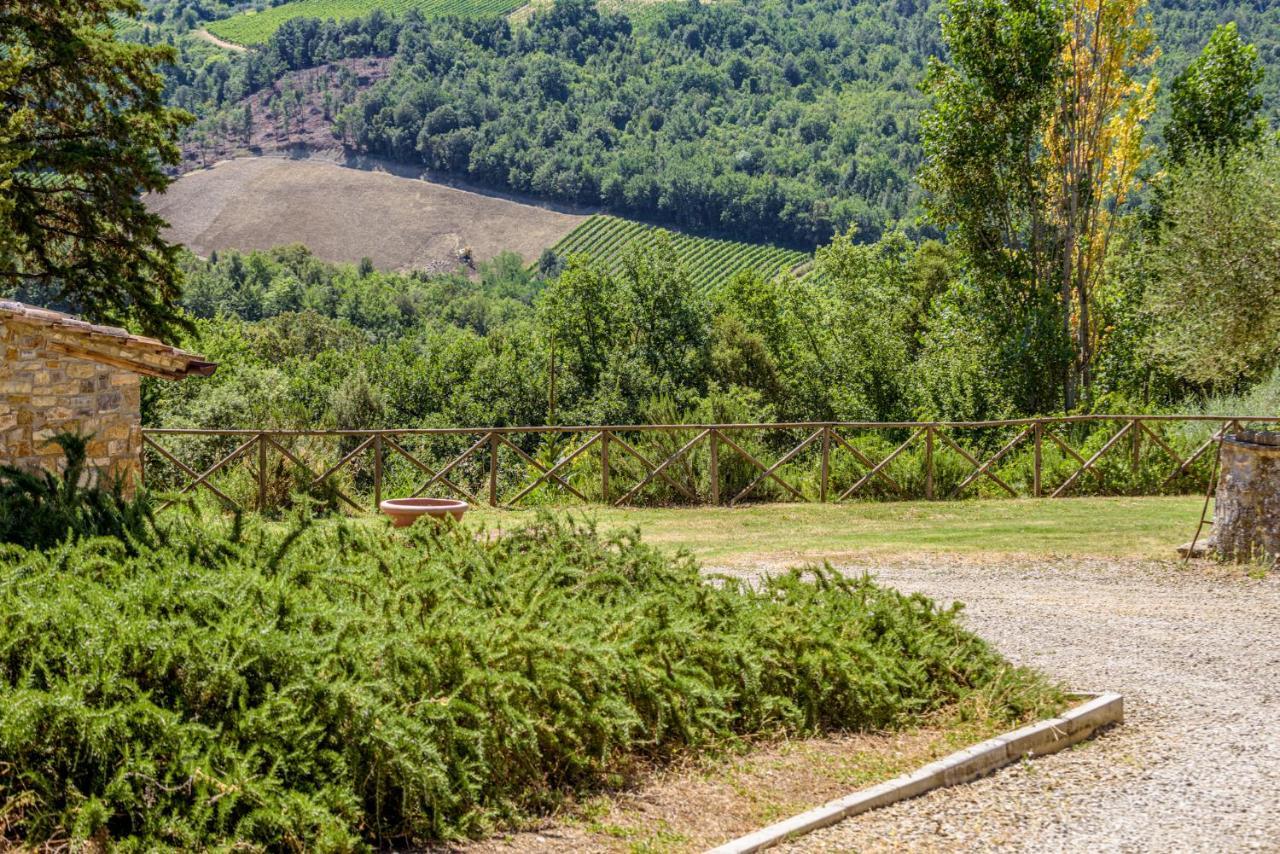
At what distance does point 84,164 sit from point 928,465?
45.5 ft

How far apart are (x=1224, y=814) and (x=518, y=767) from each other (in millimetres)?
3088

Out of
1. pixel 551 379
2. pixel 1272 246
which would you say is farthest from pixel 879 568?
pixel 551 379

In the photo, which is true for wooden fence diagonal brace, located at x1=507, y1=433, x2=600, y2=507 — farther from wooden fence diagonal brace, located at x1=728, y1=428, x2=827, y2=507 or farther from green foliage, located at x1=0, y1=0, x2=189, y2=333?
green foliage, located at x1=0, y1=0, x2=189, y2=333

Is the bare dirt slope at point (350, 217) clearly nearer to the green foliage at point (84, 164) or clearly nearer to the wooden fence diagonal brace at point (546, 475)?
the green foliage at point (84, 164)

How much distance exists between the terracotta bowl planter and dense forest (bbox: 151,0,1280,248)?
104 metres

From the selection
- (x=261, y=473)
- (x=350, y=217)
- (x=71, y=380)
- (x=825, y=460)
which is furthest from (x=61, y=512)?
(x=350, y=217)

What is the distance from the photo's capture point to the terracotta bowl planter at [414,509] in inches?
395

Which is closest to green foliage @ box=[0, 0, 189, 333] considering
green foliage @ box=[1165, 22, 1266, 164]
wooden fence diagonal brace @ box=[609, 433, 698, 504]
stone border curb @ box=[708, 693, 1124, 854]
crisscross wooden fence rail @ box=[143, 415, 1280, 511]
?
crisscross wooden fence rail @ box=[143, 415, 1280, 511]

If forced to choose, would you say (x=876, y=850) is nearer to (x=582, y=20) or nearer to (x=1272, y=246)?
(x=1272, y=246)

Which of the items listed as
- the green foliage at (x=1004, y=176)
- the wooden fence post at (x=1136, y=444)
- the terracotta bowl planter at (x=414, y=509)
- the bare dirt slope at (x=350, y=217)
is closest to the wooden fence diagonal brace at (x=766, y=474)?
the wooden fence post at (x=1136, y=444)

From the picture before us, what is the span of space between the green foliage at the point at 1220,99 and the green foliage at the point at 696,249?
269 ft

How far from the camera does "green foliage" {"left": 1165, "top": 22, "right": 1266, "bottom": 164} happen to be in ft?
83.8

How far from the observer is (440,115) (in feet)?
511

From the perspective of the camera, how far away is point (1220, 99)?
84.6ft
